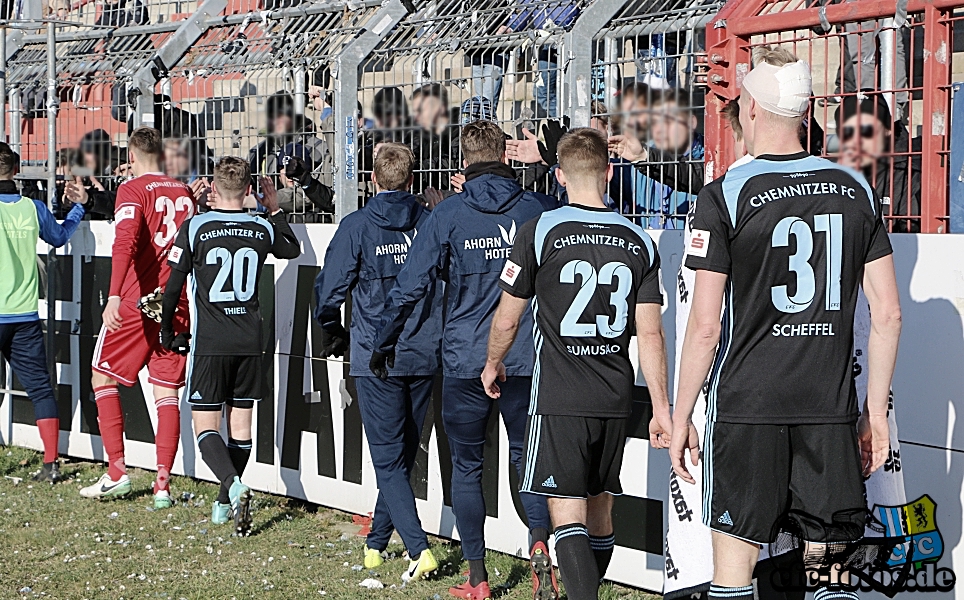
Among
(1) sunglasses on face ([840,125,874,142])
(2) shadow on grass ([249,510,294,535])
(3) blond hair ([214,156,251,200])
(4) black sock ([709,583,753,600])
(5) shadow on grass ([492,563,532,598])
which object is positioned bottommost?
(2) shadow on grass ([249,510,294,535])

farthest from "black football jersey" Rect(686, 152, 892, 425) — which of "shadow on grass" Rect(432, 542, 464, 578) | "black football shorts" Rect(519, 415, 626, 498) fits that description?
"shadow on grass" Rect(432, 542, 464, 578)

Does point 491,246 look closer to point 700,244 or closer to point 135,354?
point 700,244

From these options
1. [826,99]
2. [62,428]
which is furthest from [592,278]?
[62,428]

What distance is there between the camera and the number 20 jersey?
7.29m

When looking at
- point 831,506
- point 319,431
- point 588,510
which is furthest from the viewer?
point 319,431

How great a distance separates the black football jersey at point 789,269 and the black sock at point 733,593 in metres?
0.54

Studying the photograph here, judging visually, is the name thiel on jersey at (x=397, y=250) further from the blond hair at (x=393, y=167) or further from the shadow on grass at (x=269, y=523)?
the shadow on grass at (x=269, y=523)

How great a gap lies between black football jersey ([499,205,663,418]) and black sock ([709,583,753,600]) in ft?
3.31

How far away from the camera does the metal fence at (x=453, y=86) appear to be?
530cm

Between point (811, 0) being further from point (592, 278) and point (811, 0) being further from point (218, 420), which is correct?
point (218, 420)

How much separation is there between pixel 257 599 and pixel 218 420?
1.66 meters

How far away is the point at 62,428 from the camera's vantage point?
9.70 meters

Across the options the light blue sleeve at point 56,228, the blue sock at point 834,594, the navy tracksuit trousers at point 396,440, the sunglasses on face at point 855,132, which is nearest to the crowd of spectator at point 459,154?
the sunglasses on face at point 855,132

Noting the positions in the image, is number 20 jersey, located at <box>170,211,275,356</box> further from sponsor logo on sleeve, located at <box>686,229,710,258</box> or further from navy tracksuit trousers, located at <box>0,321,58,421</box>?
sponsor logo on sleeve, located at <box>686,229,710,258</box>
